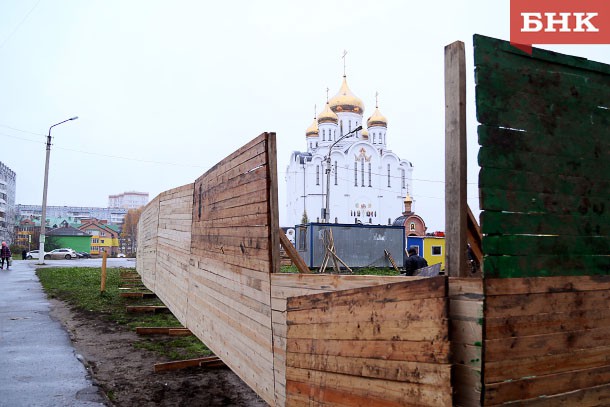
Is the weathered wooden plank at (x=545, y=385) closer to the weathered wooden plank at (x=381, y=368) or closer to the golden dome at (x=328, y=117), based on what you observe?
the weathered wooden plank at (x=381, y=368)

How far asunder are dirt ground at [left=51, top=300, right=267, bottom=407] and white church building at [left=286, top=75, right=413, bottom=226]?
56.8 m

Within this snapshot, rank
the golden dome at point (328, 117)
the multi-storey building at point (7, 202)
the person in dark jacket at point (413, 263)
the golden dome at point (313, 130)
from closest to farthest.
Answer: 1. the person in dark jacket at point (413, 263)
2. the golden dome at point (328, 117)
3. the golden dome at point (313, 130)
4. the multi-storey building at point (7, 202)

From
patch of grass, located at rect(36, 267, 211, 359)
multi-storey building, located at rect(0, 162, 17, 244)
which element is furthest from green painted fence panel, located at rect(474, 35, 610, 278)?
multi-storey building, located at rect(0, 162, 17, 244)

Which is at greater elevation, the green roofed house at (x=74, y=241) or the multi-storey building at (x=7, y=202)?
the multi-storey building at (x=7, y=202)

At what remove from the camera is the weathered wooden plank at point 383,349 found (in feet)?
7.20

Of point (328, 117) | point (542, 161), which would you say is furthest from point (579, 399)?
point (328, 117)

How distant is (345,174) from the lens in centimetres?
6694

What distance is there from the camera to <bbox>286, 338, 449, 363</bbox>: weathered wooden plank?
220cm

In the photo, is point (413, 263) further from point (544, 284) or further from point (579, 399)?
point (544, 284)

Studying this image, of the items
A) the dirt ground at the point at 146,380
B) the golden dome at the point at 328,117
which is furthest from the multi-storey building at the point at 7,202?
the dirt ground at the point at 146,380

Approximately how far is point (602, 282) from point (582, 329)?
0.89ft

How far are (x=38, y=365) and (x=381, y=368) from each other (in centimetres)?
546

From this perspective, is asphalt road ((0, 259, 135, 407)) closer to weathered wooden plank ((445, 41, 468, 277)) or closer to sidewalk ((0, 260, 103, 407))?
sidewalk ((0, 260, 103, 407))

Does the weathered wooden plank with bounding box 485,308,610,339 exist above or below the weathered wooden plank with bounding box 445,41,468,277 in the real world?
below
